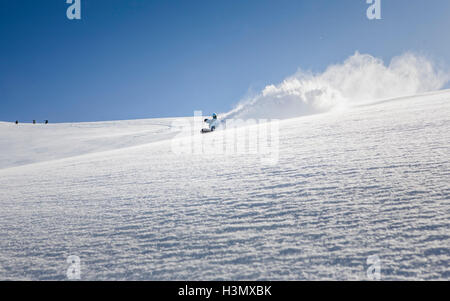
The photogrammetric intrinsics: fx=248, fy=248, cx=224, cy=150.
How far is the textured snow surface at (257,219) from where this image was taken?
7.76 ft

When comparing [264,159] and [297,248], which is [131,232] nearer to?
[297,248]

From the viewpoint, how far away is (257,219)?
3186 mm

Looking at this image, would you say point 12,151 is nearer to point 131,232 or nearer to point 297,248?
point 131,232

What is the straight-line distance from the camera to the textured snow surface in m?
2.37

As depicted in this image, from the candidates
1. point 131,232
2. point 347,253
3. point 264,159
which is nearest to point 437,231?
point 347,253

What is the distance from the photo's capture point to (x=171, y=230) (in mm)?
3203

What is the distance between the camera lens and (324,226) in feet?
9.20

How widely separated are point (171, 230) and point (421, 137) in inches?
223

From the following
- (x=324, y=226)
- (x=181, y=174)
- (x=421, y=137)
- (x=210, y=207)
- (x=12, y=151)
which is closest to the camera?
(x=324, y=226)

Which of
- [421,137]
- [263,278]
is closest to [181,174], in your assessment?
[263,278]

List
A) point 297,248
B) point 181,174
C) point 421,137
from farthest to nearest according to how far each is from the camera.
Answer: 1. point 181,174
2. point 421,137
3. point 297,248

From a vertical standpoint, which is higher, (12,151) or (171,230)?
(12,151)
